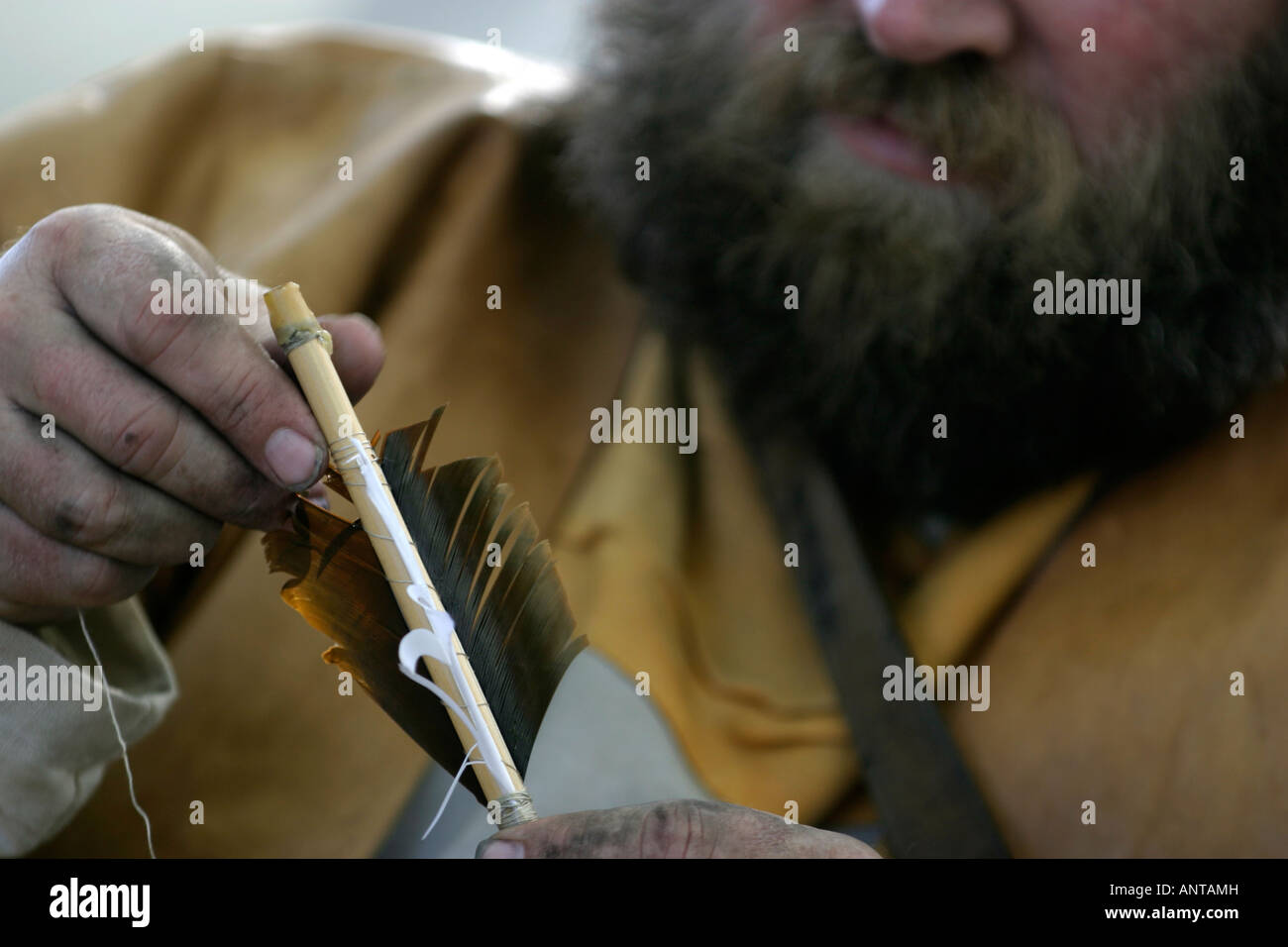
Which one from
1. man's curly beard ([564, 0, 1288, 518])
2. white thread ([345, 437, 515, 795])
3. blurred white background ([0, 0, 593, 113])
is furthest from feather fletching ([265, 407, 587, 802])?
blurred white background ([0, 0, 593, 113])

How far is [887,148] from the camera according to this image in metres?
1.24

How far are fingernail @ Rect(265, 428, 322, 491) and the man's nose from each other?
747 millimetres

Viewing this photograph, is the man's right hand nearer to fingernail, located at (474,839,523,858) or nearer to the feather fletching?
the feather fletching

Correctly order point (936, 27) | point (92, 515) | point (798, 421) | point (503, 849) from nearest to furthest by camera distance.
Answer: point (503, 849)
point (92, 515)
point (936, 27)
point (798, 421)

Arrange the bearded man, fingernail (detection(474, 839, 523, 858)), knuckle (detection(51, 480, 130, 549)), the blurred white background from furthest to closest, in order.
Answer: the blurred white background → the bearded man → knuckle (detection(51, 480, 130, 549)) → fingernail (detection(474, 839, 523, 858))

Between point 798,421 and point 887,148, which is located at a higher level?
point 887,148

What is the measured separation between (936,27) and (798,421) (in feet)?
1.56

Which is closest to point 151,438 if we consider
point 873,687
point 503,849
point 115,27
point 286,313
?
point 286,313

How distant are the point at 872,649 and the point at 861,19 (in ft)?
2.20

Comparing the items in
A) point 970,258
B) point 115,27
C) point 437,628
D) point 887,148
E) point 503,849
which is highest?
point 115,27

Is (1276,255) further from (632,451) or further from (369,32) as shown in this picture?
(369,32)

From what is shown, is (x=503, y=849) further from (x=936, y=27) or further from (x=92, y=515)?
(x=936, y=27)

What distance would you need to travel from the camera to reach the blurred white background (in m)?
3.44

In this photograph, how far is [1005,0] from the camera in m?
1.18
